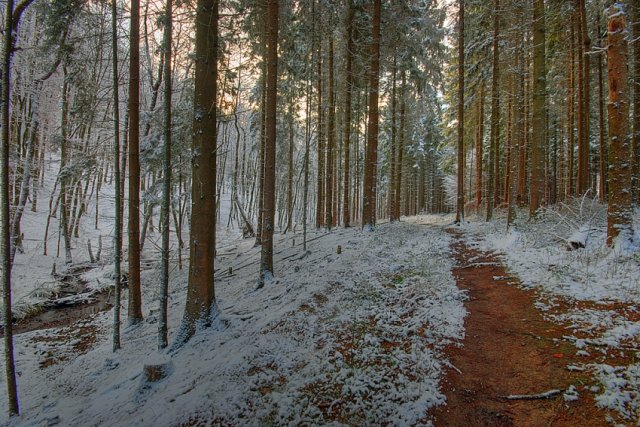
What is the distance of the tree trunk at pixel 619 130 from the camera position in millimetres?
6074

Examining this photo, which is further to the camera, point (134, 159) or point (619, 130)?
point (134, 159)

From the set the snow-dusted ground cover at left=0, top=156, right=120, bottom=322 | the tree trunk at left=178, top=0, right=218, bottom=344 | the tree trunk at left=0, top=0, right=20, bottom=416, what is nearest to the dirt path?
the tree trunk at left=178, top=0, right=218, bottom=344

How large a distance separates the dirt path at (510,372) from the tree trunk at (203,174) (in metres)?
5.04

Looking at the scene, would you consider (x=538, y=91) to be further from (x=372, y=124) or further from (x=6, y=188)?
(x=6, y=188)

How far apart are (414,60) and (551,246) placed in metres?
14.2

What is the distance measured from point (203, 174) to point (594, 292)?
7.68 m

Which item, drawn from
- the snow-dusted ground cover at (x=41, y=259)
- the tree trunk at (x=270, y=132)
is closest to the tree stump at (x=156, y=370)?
the snow-dusted ground cover at (x=41, y=259)

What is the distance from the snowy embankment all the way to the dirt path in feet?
0.88

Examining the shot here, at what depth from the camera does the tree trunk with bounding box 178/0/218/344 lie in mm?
6307

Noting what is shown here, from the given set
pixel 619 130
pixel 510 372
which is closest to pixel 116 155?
pixel 510 372

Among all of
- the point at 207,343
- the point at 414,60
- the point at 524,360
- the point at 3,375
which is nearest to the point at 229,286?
the point at 207,343

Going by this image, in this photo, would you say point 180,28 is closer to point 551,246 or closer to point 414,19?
point 551,246

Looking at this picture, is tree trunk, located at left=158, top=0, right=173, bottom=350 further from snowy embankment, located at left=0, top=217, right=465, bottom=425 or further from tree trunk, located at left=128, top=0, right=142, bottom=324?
tree trunk, located at left=128, top=0, right=142, bottom=324

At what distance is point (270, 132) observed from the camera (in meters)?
8.95
